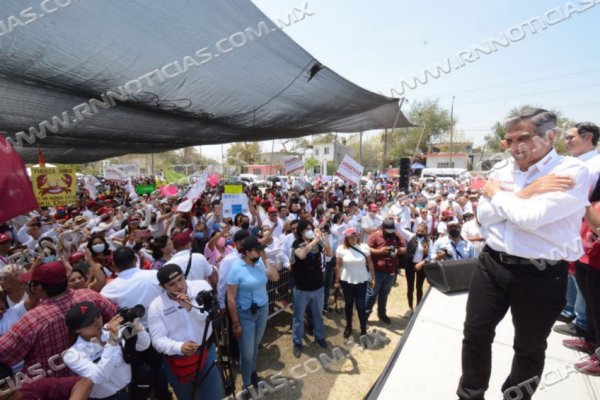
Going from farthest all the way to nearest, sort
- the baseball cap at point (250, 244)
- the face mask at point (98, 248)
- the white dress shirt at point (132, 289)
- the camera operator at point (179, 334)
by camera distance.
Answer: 1. the face mask at point (98, 248)
2. the baseball cap at point (250, 244)
3. the white dress shirt at point (132, 289)
4. the camera operator at point (179, 334)

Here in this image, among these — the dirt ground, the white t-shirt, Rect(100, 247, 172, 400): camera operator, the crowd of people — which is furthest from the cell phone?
the white t-shirt

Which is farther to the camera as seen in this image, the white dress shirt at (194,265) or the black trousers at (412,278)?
the black trousers at (412,278)

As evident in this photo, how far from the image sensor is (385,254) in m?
5.00

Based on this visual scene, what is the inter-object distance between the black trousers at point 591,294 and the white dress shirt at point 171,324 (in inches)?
124

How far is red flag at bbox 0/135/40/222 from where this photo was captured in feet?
7.74

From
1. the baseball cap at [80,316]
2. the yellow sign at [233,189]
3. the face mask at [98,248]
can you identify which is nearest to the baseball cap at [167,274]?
the baseball cap at [80,316]

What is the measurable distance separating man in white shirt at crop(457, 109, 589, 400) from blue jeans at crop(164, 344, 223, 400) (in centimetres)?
209

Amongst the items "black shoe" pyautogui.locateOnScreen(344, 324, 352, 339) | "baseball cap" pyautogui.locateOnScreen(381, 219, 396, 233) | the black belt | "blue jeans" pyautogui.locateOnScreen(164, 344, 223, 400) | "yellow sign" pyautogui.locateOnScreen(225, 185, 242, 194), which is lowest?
"black shoe" pyautogui.locateOnScreen(344, 324, 352, 339)

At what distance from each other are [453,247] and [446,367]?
3288 millimetres

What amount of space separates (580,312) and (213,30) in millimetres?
5567

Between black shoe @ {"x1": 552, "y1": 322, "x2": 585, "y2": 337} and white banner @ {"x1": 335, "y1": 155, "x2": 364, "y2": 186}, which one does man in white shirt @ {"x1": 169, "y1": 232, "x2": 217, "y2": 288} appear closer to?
black shoe @ {"x1": 552, "y1": 322, "x2": 585, "y2": 337}

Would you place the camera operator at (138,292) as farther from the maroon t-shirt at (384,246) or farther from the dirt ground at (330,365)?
the maroon t-shirt at (384,246)

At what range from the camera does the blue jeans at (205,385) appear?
2715 mm

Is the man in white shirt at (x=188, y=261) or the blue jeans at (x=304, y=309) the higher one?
the man in white shirt at (x=188, y=261)
